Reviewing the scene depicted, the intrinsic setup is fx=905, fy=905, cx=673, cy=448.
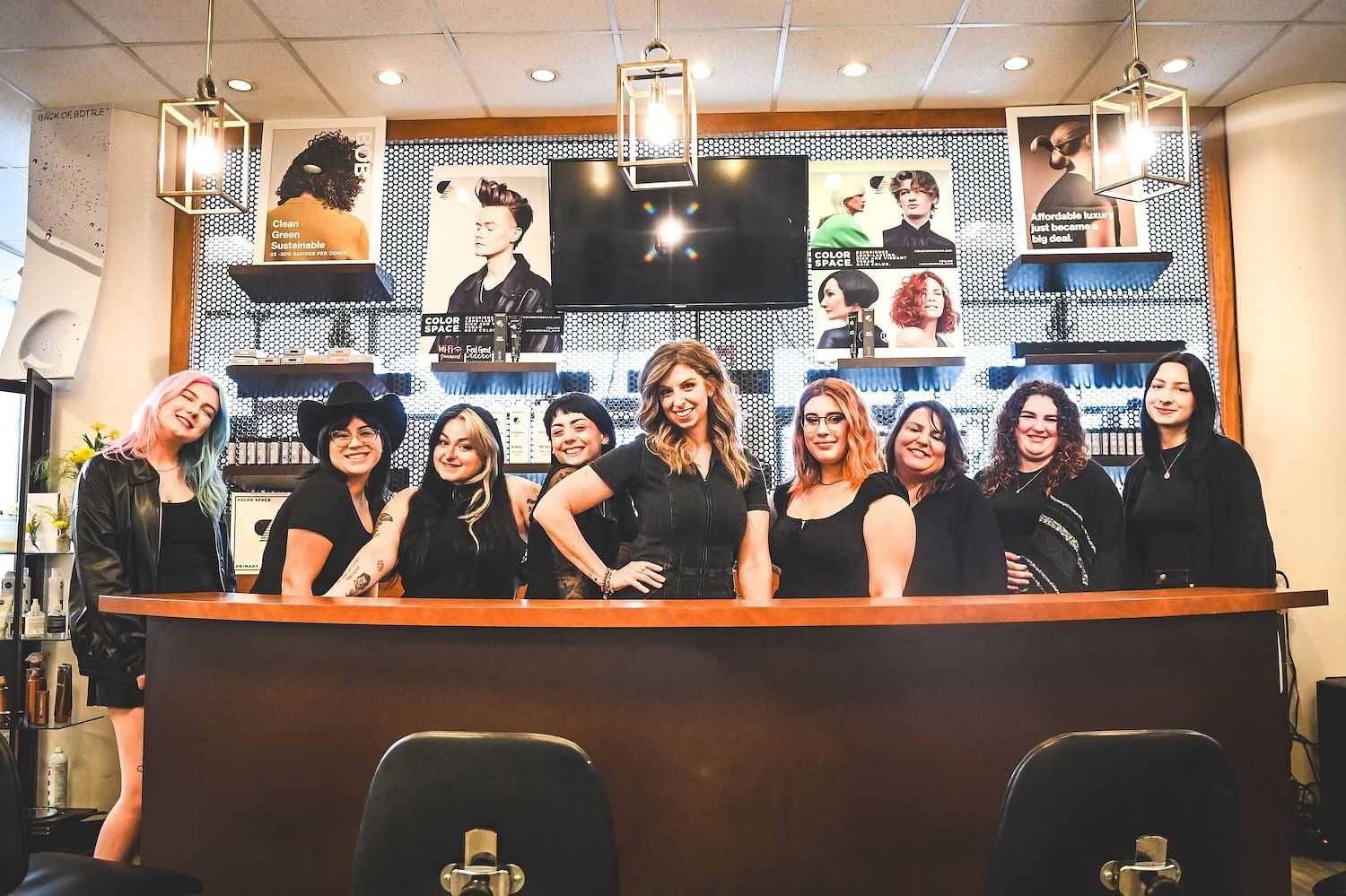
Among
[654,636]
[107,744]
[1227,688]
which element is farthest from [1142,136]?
[107,744]

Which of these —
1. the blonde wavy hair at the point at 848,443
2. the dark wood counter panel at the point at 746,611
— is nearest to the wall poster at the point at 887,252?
the blonde wavy hair at the point at 848,443

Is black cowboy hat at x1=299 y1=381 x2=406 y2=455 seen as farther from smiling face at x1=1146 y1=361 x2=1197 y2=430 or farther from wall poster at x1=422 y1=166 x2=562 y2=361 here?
smiling face at x1=1146 y1=361 x2=1197 y2=430

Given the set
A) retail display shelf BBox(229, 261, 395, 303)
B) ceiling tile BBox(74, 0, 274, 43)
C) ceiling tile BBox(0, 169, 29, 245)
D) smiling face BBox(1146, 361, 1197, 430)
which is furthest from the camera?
ceiling tile BBox(0, 169, 29, 245)

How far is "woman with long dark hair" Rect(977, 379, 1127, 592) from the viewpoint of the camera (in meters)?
3.06

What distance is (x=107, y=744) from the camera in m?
4.38

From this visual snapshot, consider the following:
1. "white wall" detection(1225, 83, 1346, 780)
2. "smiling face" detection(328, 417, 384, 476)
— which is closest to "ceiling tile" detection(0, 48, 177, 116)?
"smiling face" detection(328, 417, 384, 476)

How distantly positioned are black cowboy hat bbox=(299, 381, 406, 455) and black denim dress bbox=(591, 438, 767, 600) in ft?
3.28

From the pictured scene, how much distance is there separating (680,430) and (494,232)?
2.79m

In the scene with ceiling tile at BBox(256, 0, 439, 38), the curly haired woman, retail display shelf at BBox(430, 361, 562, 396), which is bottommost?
retail display shelf at BBox(430, 361, 562, 396)

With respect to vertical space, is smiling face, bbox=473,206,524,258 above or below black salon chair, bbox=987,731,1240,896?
above

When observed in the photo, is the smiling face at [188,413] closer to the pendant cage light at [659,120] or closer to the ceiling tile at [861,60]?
the pendant cage light at [659,120]

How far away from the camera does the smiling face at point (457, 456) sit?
2.79m

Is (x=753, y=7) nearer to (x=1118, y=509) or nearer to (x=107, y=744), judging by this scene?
(x=1118, y=509)

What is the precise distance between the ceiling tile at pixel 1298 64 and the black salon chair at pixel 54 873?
17.4 ft
